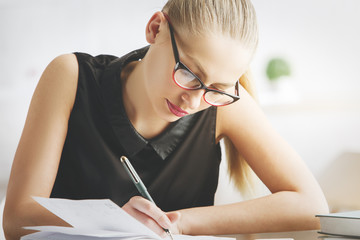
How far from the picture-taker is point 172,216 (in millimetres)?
996

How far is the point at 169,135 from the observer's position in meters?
1.42

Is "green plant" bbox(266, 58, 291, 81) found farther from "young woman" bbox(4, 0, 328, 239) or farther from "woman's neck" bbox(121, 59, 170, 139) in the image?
"woman's neck" bbox(121, 59, 170, 139)

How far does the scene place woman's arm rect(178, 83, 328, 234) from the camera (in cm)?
116

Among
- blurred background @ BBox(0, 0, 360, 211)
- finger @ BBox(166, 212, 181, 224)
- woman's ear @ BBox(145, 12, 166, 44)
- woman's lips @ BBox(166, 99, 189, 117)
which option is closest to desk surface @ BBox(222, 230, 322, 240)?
finger @ BBox(166, 212, 181, 224)

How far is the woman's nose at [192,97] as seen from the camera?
1086 millimetres

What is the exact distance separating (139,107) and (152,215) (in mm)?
469

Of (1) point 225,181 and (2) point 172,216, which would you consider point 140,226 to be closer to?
(2) point 172,216

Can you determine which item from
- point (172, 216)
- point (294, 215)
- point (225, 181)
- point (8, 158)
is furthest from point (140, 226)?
point (8, 158)

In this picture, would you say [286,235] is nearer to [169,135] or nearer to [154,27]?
[169,135]

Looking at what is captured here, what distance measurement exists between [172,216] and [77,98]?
55cm

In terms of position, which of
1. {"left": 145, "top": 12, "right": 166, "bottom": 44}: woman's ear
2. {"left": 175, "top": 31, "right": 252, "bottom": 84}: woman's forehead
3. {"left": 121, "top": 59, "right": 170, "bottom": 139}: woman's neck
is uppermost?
{"left": 145, "top": 12, "right": 166, "bottom": 44}: woman's ear

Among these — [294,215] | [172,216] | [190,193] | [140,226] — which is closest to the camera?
[140,226]

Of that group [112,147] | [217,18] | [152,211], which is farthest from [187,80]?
[112,147]

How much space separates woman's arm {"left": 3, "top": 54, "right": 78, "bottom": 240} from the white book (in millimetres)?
605
